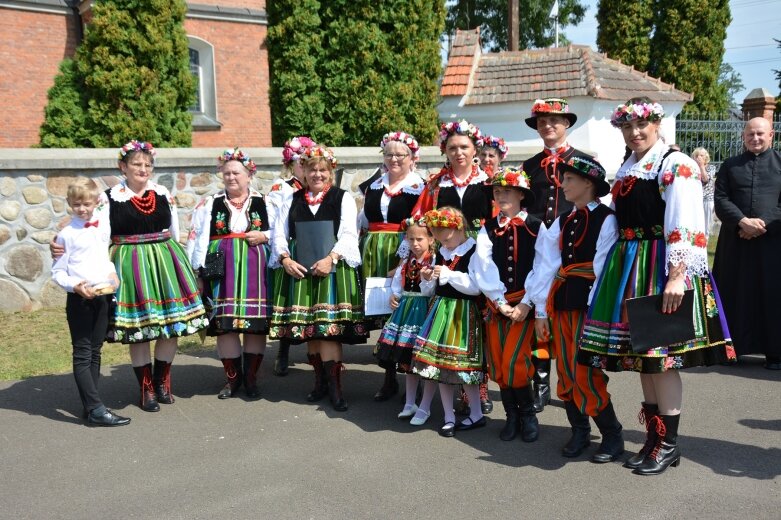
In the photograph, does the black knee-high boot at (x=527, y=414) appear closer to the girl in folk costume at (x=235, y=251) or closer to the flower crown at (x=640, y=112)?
the flower crown at (x=640, y=112)

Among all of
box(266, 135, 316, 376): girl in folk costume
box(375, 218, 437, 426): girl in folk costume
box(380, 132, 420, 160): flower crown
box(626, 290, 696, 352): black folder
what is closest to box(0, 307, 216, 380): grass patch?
box(266, 135, 316, 376): girl in folk costume

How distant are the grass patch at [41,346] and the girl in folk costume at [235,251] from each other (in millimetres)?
1699

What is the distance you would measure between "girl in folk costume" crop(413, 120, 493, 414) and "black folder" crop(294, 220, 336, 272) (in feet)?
2.10

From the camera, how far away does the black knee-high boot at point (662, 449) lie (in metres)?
3.93

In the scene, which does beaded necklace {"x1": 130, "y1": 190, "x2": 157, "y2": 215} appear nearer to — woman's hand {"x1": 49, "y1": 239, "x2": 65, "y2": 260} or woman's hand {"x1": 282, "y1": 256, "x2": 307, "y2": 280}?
woman's hand {"x1": 49, "y1": 239, "x2": 65, "y2": 260}

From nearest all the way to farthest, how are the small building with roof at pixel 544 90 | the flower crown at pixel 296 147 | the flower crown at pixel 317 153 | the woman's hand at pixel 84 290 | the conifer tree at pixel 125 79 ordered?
the woman's hand at pixel 84 290 → the flower crown at pixel 317 153 → the flower crown at pixel 296 147 → the conifer tree at pixel 125 79 → the small building with roof at pixel 544 90

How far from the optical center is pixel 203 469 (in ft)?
13.8

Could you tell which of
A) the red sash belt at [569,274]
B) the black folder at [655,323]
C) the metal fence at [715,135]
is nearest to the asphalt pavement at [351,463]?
the black folder at [655,323]

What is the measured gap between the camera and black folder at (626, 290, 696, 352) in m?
3.65

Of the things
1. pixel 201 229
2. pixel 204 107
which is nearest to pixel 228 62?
pixel 204 107

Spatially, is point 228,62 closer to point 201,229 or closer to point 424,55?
point 424,55

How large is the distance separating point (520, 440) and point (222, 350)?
92.5 inches

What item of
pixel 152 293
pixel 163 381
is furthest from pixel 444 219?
pixel 163 381

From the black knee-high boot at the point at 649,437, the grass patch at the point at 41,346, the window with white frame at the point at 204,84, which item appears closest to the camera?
the black knee-high boot at the point at 649,437
